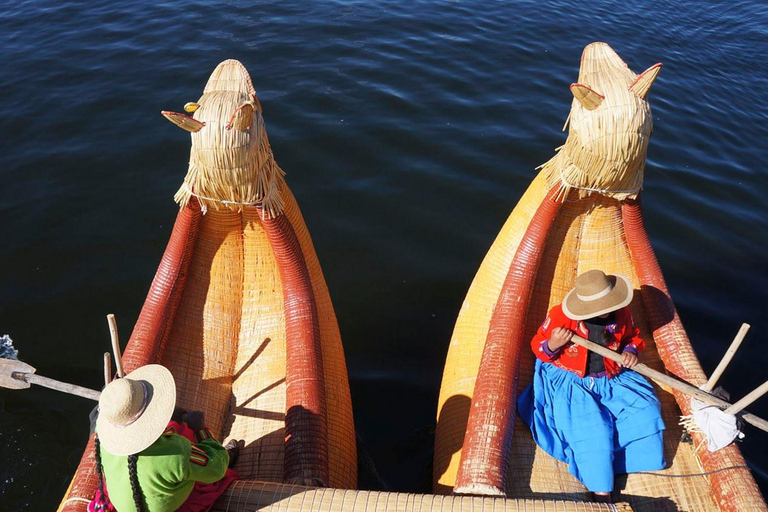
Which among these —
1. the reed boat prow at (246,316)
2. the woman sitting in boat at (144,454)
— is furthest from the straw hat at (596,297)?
the woman sitting in boat at (144,454)

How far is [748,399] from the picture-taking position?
2.92 metres

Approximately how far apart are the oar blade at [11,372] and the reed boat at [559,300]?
278cm

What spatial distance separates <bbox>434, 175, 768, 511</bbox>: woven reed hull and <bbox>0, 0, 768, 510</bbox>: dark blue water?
1002 millimetres

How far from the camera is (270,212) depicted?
3.69 m

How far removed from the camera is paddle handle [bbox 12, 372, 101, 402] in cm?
303

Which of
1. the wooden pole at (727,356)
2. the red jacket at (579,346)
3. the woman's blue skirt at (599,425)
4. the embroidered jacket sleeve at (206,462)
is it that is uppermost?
the wooden pole at (727,356)

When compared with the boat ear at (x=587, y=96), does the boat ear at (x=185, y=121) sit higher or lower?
lower

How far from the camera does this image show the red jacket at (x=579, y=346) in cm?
339

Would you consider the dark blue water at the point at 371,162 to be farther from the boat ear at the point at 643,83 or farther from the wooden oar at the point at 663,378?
the boat ear at the point at 643,83

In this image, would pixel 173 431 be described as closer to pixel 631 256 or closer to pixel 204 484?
pixel 204 484

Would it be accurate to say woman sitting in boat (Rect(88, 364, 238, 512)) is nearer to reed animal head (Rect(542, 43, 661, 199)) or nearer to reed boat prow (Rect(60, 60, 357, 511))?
reed boat prow (Rect(60, 60, 357, 511))

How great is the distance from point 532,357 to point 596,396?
0.68 m

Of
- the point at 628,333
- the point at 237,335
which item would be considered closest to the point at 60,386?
the point at 237,335

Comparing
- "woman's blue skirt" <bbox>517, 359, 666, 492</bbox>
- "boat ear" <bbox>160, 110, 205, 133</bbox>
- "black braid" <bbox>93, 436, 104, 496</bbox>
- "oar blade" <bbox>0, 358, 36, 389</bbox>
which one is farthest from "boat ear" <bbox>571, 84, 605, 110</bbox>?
"oar blade" <bbox>0, 358, 36, 389</bbox>
